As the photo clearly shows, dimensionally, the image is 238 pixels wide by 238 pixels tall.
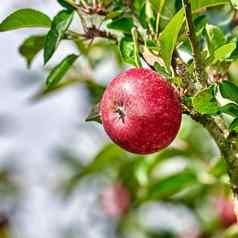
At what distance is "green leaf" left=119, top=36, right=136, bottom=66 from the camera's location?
1391mm

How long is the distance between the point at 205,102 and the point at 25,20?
491 millimetres

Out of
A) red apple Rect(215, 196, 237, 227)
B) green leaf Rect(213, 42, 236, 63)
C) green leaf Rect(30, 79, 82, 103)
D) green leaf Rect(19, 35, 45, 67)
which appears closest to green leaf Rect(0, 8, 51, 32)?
green leaf Rect(19, 35, 45, 67)

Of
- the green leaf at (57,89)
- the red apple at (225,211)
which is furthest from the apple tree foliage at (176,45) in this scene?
the green leaf at (57,89)

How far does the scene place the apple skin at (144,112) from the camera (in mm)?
1229

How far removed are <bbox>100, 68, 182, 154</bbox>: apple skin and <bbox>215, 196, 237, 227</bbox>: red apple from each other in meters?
1.06

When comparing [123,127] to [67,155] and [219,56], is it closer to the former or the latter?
[219,56]

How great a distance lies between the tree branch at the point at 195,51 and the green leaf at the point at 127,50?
5.9 inches

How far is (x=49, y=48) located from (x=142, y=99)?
26cm

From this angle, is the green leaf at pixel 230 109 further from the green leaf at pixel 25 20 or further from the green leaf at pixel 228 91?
the green leaf at pixel 25 20

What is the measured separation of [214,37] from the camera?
59.6 inches

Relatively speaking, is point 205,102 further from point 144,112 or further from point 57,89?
point 57,89


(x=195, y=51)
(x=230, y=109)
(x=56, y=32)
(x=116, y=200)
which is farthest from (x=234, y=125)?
(x=116, y=200)

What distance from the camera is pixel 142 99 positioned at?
124cm

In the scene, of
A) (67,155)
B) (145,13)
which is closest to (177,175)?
(145,13)
